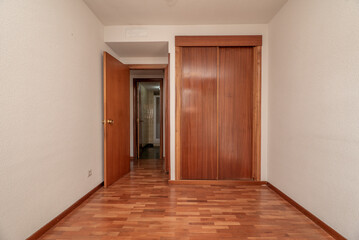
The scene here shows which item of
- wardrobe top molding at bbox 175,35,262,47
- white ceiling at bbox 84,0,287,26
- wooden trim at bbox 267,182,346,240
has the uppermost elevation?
white ceiling at bbox 84,0,287,26

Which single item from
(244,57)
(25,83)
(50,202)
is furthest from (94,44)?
(244,57)

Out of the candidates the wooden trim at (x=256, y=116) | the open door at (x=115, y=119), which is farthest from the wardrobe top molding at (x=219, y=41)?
the open door at (x=115, y=119)

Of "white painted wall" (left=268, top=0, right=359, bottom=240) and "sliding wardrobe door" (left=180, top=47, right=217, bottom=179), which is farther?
"sliding wardrobe door" (left=180, top=47, right=217, bottom=179)

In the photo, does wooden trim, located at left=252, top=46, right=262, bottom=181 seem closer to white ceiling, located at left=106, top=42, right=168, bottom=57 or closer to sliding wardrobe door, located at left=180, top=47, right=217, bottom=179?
sliding wardrobe door, located at left=180, top=47, right=217, bottom=179

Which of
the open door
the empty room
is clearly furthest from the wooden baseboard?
the open door

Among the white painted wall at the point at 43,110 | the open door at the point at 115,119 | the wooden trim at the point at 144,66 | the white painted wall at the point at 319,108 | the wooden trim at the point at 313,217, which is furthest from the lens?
the wooden trim at the point at 144,66

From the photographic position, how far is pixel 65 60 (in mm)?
2025

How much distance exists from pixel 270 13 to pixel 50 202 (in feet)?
11.7

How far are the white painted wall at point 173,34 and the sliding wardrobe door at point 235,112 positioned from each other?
0.70ft

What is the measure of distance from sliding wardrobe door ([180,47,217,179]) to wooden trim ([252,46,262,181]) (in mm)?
621

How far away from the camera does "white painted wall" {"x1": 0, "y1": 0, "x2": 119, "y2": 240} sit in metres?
1.36

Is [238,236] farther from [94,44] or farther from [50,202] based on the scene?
[94,44]

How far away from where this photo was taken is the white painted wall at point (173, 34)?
2.93 m

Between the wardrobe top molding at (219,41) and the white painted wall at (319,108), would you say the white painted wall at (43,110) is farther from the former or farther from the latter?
the white painted wall at (319,108)
